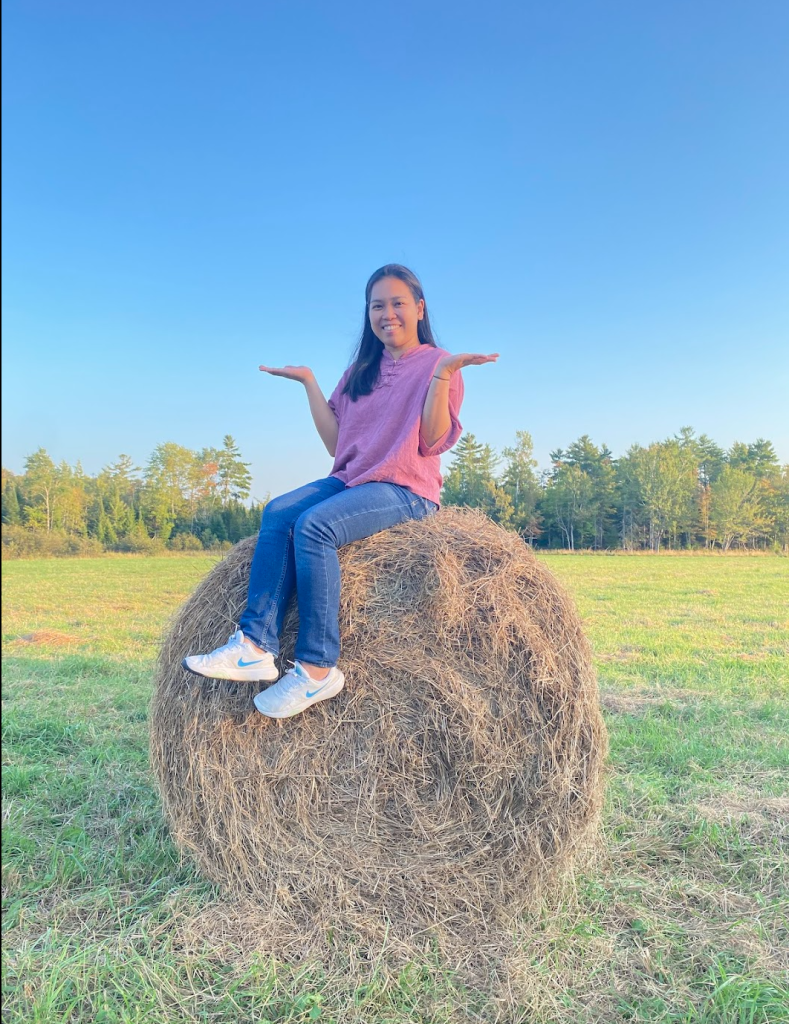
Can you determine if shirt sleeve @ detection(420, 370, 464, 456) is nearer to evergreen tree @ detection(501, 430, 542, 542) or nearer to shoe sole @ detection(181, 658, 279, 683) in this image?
shoe sole @ detection(181, 658, 279, 683)

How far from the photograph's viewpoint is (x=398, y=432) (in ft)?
9.80

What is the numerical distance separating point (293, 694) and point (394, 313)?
6.10 ft

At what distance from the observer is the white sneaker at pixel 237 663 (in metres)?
2.44

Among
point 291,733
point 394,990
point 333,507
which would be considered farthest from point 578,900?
point 333,507

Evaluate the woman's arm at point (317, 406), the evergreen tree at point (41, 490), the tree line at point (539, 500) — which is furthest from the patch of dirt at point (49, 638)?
the woman's arm at point (317, 406)

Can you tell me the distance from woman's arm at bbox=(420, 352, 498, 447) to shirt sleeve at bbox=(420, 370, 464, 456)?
0.08 ft

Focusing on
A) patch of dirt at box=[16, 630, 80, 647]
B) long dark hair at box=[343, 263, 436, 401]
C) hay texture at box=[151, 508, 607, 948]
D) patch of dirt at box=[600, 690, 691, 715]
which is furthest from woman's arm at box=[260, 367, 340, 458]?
patch of dirt at box=[16, 630, 80, 647]

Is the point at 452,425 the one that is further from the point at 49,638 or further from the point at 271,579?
the point at 49,638

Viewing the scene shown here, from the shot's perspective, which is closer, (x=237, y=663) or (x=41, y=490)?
(x=237, y=663)

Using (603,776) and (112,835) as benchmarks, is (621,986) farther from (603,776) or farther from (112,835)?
(112,835)

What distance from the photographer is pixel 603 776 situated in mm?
2703

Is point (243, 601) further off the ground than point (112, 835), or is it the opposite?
point (243, 601)

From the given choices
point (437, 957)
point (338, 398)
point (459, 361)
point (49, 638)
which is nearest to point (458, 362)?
point (459, 361)

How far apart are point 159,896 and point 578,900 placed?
177 cm
